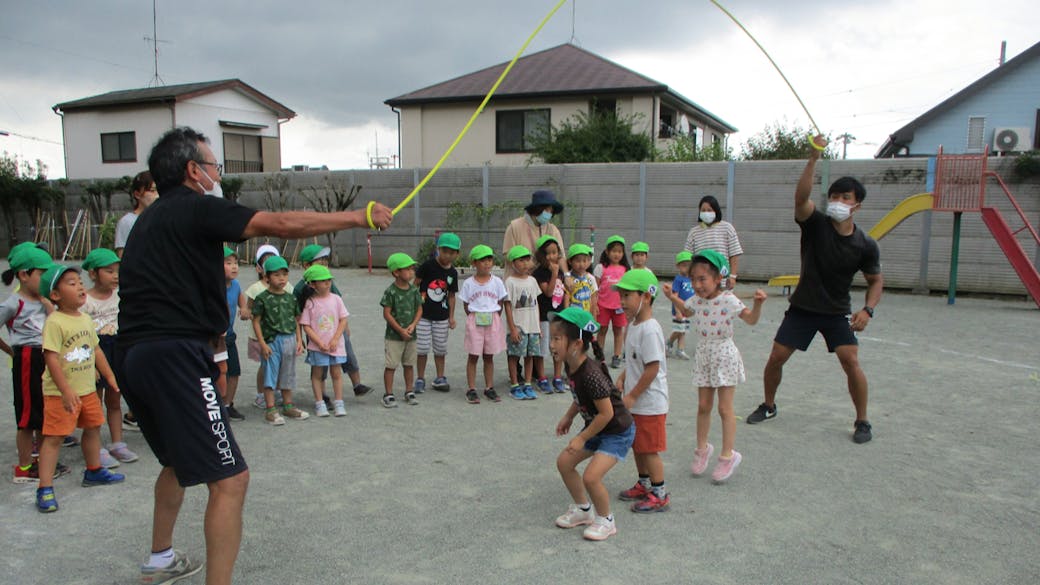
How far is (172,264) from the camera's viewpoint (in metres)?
2.91

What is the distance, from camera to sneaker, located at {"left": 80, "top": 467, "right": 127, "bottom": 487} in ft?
14.5

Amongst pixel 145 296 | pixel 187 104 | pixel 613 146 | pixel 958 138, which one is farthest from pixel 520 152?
pixel 145 296

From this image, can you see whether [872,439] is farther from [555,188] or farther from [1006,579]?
[555,188]

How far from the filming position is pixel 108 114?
1215 inches

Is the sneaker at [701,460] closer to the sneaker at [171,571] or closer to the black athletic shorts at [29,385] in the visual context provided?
the sneaker at [171,571]

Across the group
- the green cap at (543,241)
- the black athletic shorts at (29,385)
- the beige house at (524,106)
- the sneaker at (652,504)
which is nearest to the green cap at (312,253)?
the green cap at (543,241)

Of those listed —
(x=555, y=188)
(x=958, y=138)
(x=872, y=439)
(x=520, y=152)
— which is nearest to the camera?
(x=872, y=439)

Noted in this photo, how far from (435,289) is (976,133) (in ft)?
94.5

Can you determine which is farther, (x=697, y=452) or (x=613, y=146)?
(x=613, y=146)

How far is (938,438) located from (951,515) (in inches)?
58.9

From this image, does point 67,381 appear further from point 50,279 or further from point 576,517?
point 576,517

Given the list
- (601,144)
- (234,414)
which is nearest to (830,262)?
(234,414)

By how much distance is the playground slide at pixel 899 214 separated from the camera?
12.8 metres

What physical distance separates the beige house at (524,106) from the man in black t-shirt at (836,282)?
1817cm
